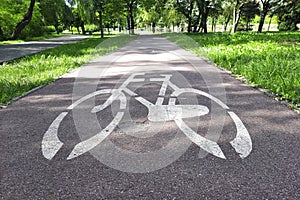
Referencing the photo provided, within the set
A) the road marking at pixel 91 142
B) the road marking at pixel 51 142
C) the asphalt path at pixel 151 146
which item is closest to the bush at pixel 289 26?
the asphalt path at pixel 151 146

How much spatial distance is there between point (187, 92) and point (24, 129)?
3311mm

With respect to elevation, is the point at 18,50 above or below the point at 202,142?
above

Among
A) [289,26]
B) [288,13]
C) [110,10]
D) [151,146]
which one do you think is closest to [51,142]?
[151,146]

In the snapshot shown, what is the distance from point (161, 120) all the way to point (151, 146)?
824 millimetres

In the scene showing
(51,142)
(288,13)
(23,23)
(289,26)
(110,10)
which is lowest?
(51,142)

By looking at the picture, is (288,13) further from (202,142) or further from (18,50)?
(202,142)

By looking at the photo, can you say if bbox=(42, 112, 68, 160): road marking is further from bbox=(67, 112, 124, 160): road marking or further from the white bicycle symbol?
bbox=(67, 112, 124, 160): road marking

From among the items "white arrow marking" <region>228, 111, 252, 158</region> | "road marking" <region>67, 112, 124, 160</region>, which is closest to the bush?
"white arrow marking" <region>228, 111, 252, 158</region>

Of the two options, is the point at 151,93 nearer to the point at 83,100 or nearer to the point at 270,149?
the point at 83,100

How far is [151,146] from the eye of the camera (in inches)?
115

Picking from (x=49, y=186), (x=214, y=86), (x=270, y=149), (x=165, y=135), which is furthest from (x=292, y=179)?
(x=214, y=86)

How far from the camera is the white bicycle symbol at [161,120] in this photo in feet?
9.40

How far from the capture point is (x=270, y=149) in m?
2.79

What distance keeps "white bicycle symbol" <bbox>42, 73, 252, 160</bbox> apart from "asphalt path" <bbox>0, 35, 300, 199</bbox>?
0.01m
